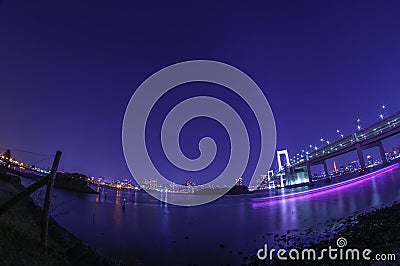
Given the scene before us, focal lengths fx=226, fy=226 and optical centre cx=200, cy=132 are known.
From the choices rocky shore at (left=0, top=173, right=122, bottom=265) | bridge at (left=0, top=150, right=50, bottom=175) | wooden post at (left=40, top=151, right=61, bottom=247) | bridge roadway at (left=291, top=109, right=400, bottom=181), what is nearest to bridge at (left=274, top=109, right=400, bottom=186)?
bridge roadway at (left=291, top=109, right=400, bottom=181)

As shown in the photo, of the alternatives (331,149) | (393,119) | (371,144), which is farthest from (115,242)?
(331,149)

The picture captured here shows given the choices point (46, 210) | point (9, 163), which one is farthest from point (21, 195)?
point (9, 163)

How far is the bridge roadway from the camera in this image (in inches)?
Answer: 3258

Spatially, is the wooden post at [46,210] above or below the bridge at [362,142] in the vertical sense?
below

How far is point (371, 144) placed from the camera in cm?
9869

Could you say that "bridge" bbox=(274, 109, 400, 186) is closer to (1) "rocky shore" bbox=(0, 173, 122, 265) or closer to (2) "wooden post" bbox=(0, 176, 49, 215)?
(1) "rocky shore" bbox=(0, 173, 122, 265)

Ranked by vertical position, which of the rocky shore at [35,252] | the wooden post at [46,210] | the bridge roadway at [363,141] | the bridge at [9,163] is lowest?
the rocky shore at [35,252]

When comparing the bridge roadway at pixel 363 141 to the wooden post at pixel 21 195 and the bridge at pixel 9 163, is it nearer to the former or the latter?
the wooden post at pixel 21 195

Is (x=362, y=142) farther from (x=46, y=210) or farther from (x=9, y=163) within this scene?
(x=9, y=163)

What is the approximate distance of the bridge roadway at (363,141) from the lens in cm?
8275

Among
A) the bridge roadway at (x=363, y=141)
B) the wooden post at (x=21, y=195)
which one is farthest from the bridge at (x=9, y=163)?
the bridge roadway at (x=363, y=141)

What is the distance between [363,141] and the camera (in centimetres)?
9712

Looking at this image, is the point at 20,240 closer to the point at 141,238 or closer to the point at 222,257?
the point at 222,257

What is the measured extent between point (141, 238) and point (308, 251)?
50.2ft
